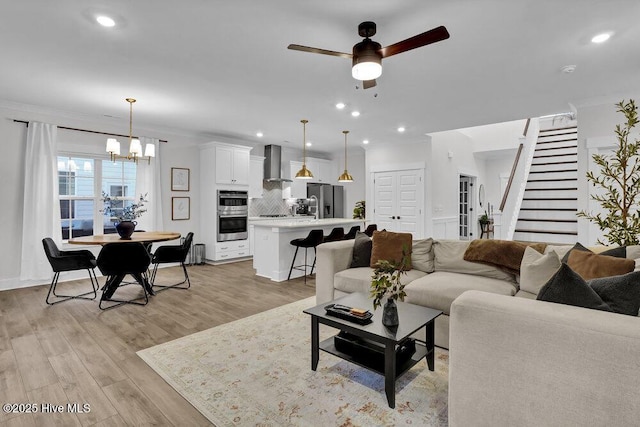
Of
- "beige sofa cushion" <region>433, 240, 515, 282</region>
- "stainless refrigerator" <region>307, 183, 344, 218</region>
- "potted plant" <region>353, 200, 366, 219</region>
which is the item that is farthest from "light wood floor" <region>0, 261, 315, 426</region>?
"stainless refrigerator" <region>307, 183, 344, 218</region>

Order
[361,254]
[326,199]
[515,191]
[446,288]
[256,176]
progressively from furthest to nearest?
[326,199]
[256,176]
[515,191]
[361,254]
[446,288]

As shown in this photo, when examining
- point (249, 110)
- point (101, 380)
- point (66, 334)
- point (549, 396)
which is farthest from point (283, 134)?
point (549, 396)

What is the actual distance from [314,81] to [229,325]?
283 cm

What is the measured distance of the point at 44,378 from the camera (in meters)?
2.25

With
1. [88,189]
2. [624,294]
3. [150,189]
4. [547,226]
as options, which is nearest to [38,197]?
[88,189]

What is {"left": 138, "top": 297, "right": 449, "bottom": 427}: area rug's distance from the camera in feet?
6.06

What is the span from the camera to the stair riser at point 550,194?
612 centimetres

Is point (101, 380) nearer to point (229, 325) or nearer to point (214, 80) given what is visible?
point (229, 325)

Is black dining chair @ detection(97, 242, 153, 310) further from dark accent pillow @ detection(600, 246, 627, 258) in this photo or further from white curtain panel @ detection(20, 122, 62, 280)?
dark accent pillow @ detection(600, 246, 627, 258)

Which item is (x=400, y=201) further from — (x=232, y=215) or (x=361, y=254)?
(x=361, y=254)

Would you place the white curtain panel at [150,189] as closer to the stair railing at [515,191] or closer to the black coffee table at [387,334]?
the black coffee table at [387,334]

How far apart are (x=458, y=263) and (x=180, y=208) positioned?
5216mm

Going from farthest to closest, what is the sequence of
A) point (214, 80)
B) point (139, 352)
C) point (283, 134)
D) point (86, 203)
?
1. point (283, 134)
2. point (86, 203)
3. point (214, 80)
4. point (139, 352)

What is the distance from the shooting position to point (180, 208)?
20.9 feet
